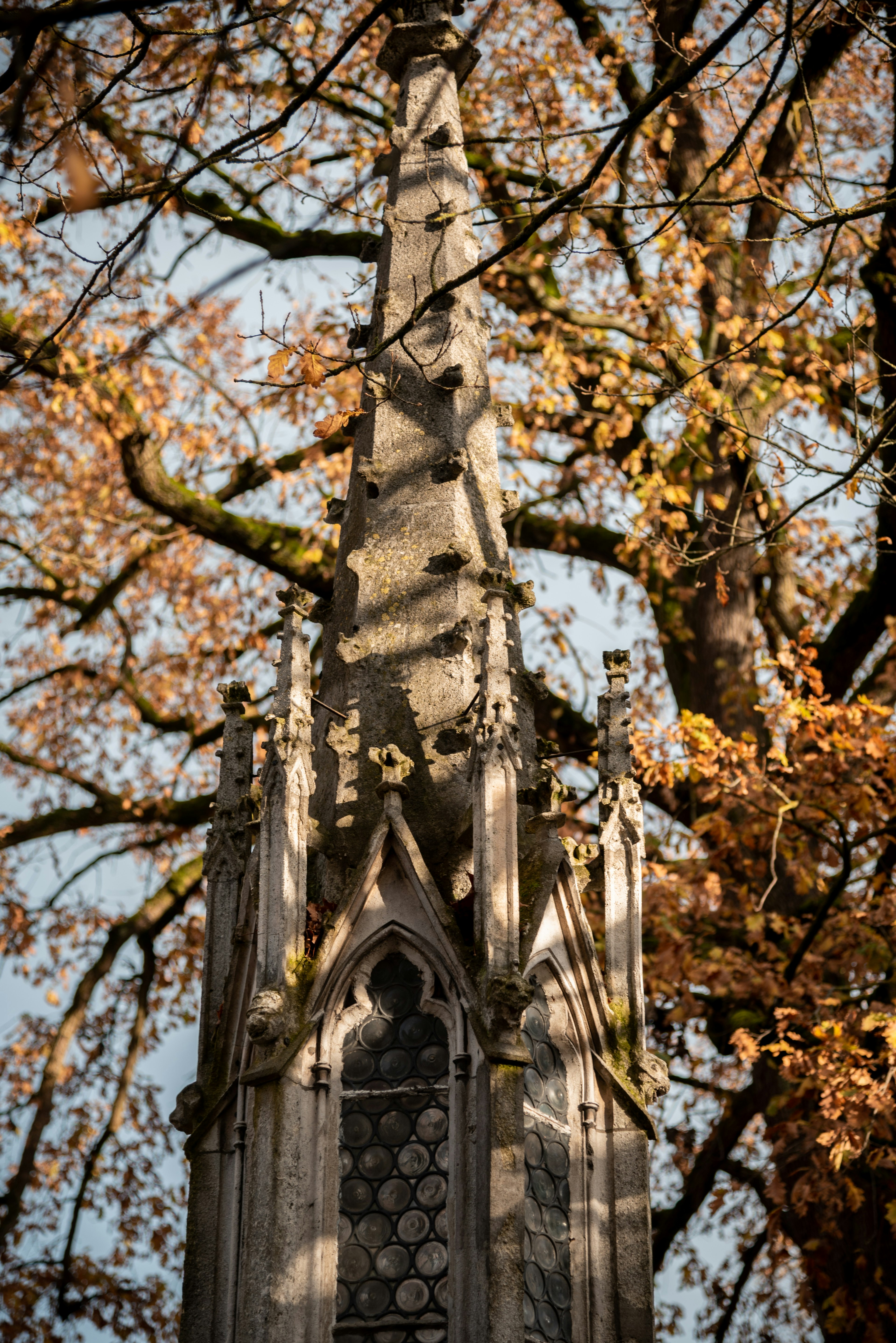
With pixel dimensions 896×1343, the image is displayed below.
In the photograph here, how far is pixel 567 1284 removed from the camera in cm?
779

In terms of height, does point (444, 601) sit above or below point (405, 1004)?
above

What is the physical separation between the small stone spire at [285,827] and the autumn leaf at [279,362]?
105 cm

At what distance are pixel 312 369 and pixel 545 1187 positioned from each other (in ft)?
12.6

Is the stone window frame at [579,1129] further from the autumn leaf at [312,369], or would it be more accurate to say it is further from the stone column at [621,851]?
the autumn leaf at [312,369]

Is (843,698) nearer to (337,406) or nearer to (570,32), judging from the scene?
(337,406)

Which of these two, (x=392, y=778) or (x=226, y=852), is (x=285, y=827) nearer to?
(x=392, y=778)

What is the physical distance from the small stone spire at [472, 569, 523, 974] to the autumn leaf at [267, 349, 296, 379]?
56.6 inches

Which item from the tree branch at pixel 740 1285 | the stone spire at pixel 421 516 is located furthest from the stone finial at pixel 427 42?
the tree branch at pixel 740 1285

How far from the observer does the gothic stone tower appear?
24.2ft

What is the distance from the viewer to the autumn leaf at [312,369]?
818 cm

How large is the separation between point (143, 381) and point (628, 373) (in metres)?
4.83

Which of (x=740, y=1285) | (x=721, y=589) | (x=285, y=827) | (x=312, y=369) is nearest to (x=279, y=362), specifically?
(x=312, y=369)

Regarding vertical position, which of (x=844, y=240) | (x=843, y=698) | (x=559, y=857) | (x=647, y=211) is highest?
(x=844, y=240)

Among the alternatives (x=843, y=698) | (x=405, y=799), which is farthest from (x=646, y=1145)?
(x=843, y=698)
